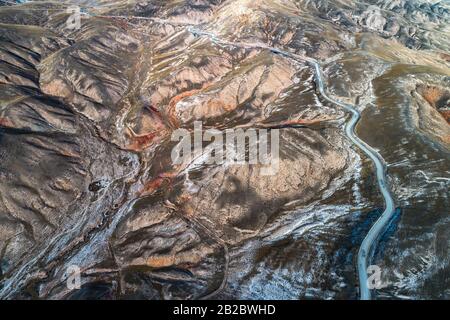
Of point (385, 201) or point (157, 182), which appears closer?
point (385, 201)

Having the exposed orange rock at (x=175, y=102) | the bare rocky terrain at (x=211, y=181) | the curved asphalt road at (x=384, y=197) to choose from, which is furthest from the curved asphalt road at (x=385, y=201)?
the exposed orange rock at (x=175, y=102)

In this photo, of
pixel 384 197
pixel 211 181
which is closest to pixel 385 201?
pixel 384 197

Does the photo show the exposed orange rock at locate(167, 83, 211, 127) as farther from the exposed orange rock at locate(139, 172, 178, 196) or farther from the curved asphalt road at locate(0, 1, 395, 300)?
the curved asphalt road at locate(0, 1, 395, 300)

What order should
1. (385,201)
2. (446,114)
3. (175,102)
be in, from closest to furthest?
(385,201) < (446,114) < (175,102)

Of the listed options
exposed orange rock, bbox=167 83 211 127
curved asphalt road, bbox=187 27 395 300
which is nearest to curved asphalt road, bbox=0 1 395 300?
curved asphalt road, bbox=187 27 395 300

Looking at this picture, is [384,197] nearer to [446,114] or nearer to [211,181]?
[211,181]

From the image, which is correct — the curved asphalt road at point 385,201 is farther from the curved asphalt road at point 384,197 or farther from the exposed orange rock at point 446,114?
the exposed orange rock at point 446,114

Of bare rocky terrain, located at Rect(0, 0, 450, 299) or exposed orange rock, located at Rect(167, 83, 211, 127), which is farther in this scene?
exposed orange rock, located at Rect(167, 83, 211, 127)
